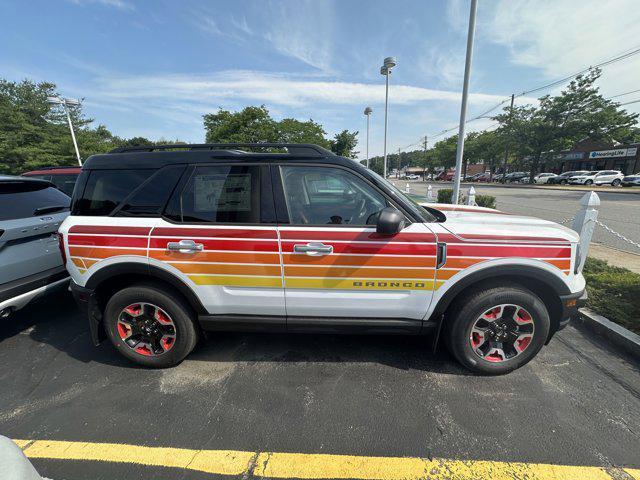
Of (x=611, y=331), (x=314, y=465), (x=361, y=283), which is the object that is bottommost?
(x=314, y=465)

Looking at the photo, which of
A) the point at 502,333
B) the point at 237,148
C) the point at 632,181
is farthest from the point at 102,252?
the point at 632,181

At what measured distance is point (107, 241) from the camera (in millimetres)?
2438

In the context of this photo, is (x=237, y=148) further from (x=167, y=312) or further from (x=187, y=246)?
(x=167, y=312)

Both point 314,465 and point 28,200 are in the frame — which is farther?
point 28,200

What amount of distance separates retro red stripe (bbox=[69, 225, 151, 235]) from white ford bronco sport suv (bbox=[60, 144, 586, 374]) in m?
0.01

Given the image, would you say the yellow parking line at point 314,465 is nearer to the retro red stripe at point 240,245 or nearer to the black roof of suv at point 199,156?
the retro red stripe at point 240,245

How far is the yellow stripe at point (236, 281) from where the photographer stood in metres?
2.42

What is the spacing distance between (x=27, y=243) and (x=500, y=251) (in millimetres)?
4563

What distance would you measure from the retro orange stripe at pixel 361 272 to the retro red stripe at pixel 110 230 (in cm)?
126

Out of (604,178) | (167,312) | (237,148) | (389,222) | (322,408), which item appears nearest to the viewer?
(389,222)

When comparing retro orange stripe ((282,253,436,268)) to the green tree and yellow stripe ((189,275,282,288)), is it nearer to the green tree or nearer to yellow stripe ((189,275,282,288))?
yellow stripe ((189,275,282,288))

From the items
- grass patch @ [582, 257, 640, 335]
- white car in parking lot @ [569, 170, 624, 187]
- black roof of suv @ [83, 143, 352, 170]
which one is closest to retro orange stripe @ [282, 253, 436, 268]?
black roof of suv @ [83, 143, 352, 170]

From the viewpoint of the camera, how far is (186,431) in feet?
6.70

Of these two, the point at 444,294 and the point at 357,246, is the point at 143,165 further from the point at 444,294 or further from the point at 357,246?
the point at 444,294
